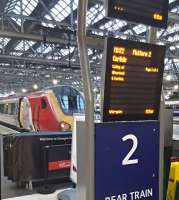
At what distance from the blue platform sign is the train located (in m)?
7.48

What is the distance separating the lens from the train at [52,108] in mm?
10133

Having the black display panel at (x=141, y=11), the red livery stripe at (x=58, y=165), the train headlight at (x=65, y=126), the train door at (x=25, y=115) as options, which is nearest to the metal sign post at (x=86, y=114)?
the black display panel at (x=141, y=11)

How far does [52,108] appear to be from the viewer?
1024cm

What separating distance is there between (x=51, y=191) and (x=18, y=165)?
2.82 ft

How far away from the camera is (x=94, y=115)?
5.65 ft

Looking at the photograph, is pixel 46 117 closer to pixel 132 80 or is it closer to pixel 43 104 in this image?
pixel 43 104

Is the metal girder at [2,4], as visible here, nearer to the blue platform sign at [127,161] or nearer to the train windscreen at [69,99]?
the train windscreen at [69,99]

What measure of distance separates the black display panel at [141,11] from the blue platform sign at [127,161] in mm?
568

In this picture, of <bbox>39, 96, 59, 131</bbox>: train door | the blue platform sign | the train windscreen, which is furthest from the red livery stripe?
the train windscreen

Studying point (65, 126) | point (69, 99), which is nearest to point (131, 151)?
point (65, 126)

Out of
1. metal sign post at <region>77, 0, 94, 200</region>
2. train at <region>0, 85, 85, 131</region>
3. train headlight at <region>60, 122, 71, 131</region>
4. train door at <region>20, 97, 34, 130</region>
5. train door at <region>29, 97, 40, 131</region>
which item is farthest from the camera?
train door at <region>20, 97, 34, 130</region>

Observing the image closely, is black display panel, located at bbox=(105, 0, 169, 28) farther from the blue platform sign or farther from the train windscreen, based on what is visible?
the train windscreen

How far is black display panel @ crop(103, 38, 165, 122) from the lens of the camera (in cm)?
172

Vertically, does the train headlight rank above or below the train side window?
below
